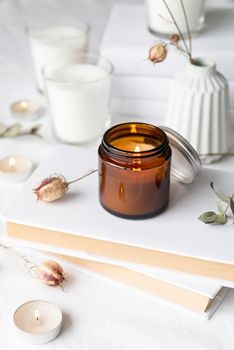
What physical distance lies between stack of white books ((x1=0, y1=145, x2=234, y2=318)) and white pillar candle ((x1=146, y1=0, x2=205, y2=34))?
0.29 meters

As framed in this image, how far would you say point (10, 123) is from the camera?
100 centimetres

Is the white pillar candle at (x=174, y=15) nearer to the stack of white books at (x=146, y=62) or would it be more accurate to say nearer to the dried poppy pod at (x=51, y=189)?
the stack of white books at (x=146, y=62)

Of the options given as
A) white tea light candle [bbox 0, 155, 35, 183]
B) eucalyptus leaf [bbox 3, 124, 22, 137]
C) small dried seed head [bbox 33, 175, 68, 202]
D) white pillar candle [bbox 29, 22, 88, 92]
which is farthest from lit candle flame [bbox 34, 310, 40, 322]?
white pillar candle [bbox 29, 22, 88, 92]

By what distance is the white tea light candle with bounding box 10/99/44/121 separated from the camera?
1.00m

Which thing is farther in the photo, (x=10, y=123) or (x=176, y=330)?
(x=10, y=123)

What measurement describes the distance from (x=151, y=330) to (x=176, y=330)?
0.02 meters

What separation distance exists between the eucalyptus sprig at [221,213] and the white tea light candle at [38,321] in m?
0.17

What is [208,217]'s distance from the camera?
68 cm

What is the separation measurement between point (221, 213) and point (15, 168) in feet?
0.98

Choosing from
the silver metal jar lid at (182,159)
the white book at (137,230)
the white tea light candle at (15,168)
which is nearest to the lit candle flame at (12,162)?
the white tea light candle at (15,168)

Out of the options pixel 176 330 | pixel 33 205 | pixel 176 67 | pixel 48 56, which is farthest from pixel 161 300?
pixel 48 56

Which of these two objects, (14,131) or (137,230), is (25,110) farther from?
(137,230)

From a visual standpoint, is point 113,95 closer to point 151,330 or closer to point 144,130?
point 144,130

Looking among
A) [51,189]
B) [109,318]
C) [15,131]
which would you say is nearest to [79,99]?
[15,131]
